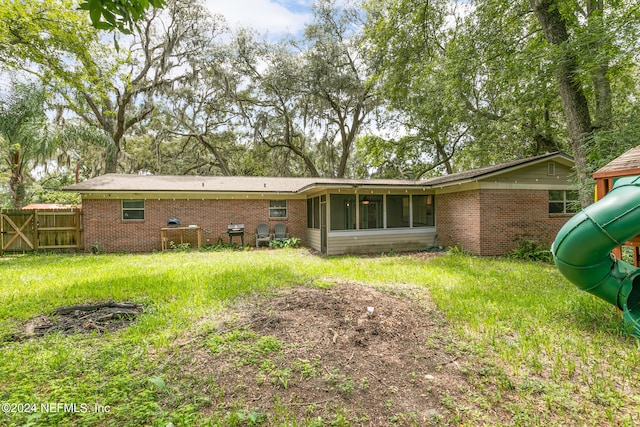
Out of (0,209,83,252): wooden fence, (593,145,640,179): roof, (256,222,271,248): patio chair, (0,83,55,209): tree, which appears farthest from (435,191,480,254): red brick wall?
(0,83,55,209): tree

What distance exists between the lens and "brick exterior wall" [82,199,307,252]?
37.0 feet

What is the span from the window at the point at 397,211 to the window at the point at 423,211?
1.42ft

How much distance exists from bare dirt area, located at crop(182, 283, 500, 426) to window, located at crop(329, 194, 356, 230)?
6317 millimetres

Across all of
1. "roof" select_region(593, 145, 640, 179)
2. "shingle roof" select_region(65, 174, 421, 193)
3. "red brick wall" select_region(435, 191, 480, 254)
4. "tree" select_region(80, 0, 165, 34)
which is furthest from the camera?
"shingle roof" select_region(65, 174, 421, 193)

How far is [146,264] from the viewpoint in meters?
8.63

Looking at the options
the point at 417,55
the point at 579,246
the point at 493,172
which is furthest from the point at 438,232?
the point at 579,246

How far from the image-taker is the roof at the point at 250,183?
10.1 m

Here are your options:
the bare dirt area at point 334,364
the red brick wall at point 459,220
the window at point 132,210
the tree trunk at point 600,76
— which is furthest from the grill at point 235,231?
the tree trunk at point 600,76

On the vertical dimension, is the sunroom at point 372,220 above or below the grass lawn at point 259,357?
above

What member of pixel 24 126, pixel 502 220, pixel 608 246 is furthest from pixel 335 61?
pixel 608 246

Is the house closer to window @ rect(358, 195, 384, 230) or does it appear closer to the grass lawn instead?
window @ rect(358, 195, 384, 230)

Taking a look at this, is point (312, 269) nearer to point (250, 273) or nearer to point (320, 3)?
point (250, 273)

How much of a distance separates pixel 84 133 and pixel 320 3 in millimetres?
14817

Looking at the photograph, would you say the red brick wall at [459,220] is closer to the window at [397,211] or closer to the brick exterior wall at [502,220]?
the brick exterior wall at [502,220]
